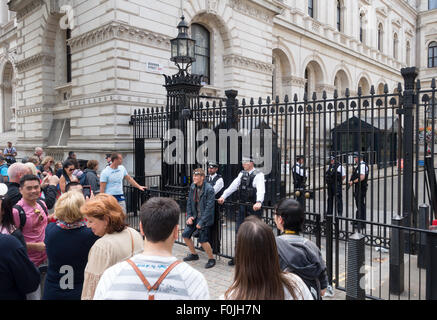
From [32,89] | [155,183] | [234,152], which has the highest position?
[32,89]

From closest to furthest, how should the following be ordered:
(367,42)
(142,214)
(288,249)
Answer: (142,214)
(288,249)
(367,42)

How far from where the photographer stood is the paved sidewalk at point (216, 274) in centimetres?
494

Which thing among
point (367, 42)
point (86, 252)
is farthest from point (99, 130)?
point (367, 42)

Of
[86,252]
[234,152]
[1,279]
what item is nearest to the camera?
[1,279]

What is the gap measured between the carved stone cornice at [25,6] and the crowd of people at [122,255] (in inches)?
641

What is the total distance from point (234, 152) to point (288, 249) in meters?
5.79

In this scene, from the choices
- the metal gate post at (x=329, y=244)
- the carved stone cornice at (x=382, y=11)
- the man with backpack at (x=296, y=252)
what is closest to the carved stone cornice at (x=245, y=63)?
the metal gate post at (x=329, y=244)

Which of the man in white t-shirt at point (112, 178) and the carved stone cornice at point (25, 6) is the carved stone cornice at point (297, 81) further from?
the man in white t-shirt at point (112, 178)

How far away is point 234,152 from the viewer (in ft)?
27.9

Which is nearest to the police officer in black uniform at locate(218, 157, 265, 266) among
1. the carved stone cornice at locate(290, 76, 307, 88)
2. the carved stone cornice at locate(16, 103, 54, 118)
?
the carved stone cornice at locate(16, 103, 54, 118)

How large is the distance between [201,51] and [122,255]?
50.0 ft

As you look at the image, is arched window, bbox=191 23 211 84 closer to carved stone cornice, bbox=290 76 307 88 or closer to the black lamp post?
the black lamp post

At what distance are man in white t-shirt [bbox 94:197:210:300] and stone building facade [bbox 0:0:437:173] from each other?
10621 millimetres
